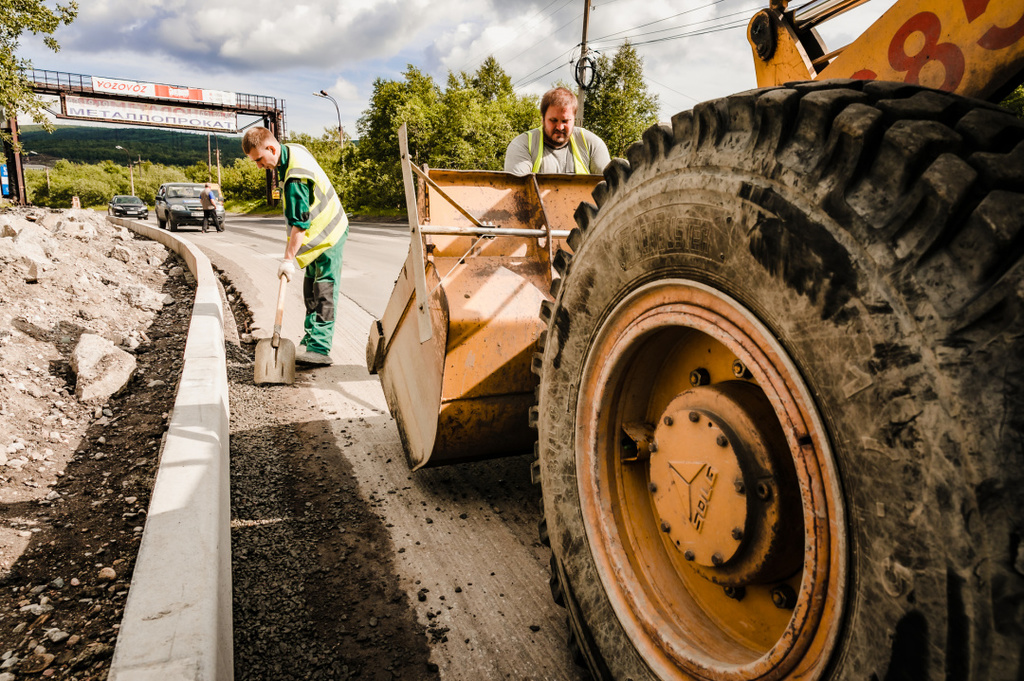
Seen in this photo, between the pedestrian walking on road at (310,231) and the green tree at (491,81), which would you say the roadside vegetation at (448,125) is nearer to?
the green tree at (491,81)

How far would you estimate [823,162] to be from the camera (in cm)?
102

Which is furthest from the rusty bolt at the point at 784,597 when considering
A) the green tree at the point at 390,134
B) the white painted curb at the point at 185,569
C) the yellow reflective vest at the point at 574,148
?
the green tree at the point at 390,134

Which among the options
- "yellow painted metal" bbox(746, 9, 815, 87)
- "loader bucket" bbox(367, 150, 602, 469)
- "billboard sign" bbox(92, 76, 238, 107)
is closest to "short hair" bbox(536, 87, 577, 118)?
"loader bucket" bbox(367, 150, 602, 469)

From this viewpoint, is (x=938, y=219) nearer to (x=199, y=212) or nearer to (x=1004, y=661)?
(x=1004, y=661)

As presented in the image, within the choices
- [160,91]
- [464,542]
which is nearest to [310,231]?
[464,542]

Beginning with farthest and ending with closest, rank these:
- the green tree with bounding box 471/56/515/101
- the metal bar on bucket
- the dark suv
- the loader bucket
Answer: the green tree with bounding box 471/56/515/101, the dark suv, the metal bar on bucket, the loader bucket

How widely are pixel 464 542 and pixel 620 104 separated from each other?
47160 millimetres

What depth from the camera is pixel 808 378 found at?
1.03 metres

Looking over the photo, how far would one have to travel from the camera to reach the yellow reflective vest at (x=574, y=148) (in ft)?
14.3

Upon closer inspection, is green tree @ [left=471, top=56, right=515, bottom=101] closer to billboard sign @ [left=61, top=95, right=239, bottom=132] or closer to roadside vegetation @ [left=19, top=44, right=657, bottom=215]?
roadside vegetation @ [left=19, top=44, right=657, bottom=215]

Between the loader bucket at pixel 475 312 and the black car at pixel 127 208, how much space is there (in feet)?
126

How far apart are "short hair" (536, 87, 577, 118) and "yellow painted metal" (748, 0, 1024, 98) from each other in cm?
261

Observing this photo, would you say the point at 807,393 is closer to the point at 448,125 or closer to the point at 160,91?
the point at 448,125

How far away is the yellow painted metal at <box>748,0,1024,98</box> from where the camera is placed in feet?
4.64
